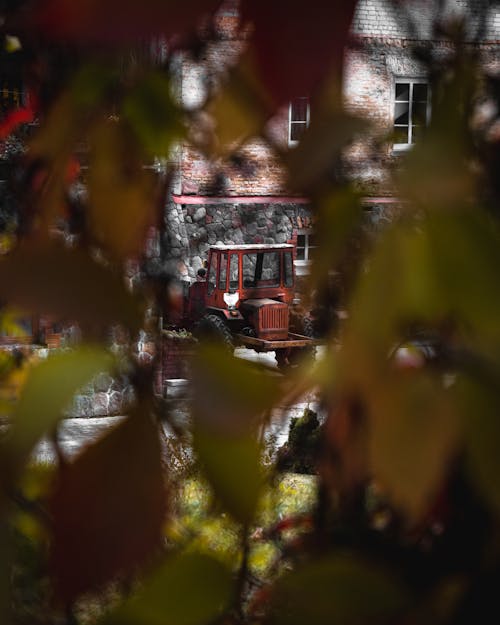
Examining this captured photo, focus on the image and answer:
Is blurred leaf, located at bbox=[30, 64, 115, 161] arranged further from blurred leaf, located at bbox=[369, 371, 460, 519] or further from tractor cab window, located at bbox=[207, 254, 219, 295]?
tractor cab window, located at bbox=[207, 254, 219, 295]

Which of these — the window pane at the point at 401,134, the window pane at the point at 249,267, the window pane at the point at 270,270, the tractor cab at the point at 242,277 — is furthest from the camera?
the window pane at the point at 249,267

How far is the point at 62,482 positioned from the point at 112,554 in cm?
2

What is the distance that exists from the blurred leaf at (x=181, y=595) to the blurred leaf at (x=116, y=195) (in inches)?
3.7

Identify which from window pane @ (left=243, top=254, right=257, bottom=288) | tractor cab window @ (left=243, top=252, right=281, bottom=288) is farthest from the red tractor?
window pane @ (left=243, top=254, right=257, bottom=288)

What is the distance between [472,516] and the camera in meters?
0.18

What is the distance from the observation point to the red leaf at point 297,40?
0.13 m

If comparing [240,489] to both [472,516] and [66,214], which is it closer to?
[472,516]

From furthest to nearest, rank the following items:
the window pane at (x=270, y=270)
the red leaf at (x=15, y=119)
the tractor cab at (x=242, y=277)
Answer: the window pane at (x=270, y=270), the tractor cab at (x=242, y=277), the red leaf at (x=15, y=119)

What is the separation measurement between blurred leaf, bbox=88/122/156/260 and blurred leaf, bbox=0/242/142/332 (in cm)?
6

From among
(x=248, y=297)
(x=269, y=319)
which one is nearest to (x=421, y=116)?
(x=269, y=319)

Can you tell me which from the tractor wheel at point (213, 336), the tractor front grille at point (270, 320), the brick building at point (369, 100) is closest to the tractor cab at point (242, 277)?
the tractor front grille at point (270, 320)

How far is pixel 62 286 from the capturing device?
0.54ft

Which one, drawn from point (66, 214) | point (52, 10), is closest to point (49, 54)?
point (66, 214)

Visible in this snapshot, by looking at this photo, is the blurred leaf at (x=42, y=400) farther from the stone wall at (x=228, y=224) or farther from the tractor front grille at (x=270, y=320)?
the stone wall at (x=228, y=224)
